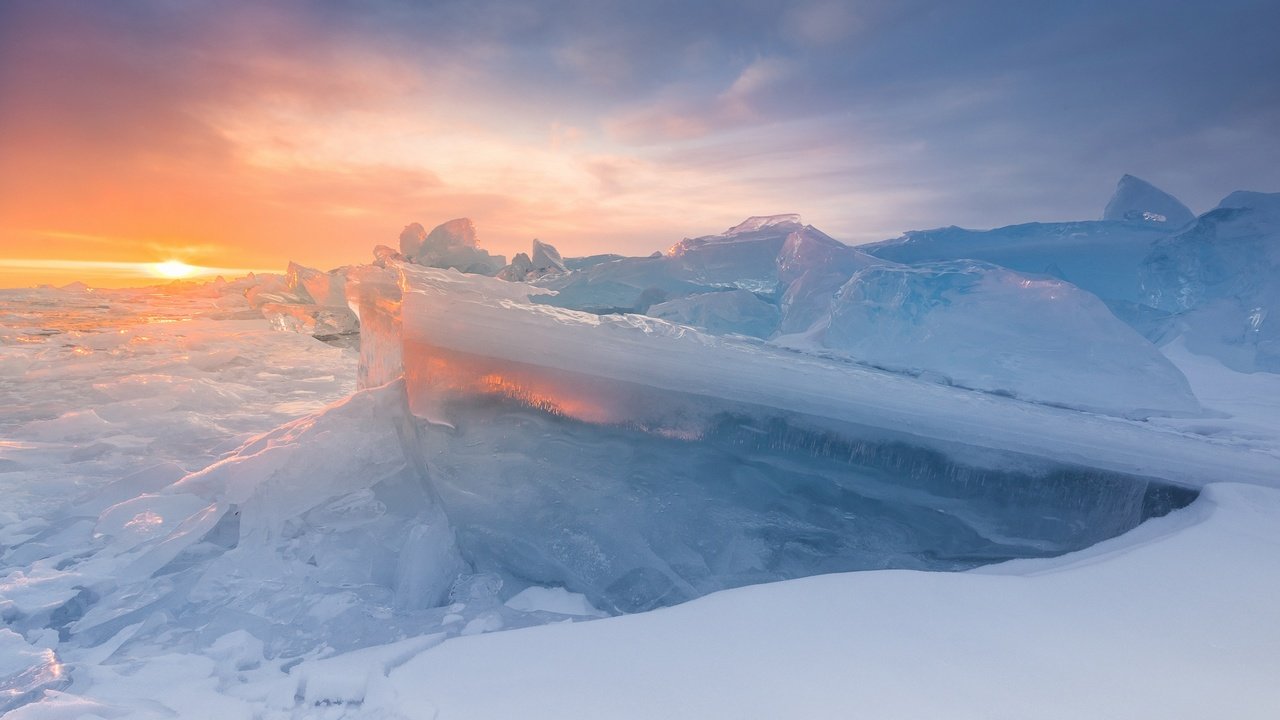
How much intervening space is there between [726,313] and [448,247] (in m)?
8.98

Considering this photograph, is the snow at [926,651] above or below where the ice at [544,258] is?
below

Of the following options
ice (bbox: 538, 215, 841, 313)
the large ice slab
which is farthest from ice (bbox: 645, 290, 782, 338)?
the large ice slab

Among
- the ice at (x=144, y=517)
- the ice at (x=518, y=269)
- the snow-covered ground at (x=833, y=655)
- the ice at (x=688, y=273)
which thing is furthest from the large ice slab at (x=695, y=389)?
the ice at (x=518, y=269)

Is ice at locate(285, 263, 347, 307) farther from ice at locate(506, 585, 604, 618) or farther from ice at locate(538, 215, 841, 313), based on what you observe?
ice at locate(506, 585, 604, 618)

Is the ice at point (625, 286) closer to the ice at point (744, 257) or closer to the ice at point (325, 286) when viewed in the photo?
the ice at point (744, 257)

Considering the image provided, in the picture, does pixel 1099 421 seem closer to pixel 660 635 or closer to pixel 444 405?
pixel 660 635

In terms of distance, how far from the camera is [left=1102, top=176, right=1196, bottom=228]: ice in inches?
352

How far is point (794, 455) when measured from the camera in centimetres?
306

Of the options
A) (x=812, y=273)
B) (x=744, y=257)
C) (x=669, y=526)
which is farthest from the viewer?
(x=744, y=257)

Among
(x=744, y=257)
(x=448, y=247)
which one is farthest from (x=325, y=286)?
(x=744, y=257)

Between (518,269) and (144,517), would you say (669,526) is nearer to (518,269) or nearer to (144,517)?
(144,517)

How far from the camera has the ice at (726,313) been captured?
272 inches

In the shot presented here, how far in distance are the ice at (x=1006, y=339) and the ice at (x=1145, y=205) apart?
6.58m

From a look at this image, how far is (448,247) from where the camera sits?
13.5m
